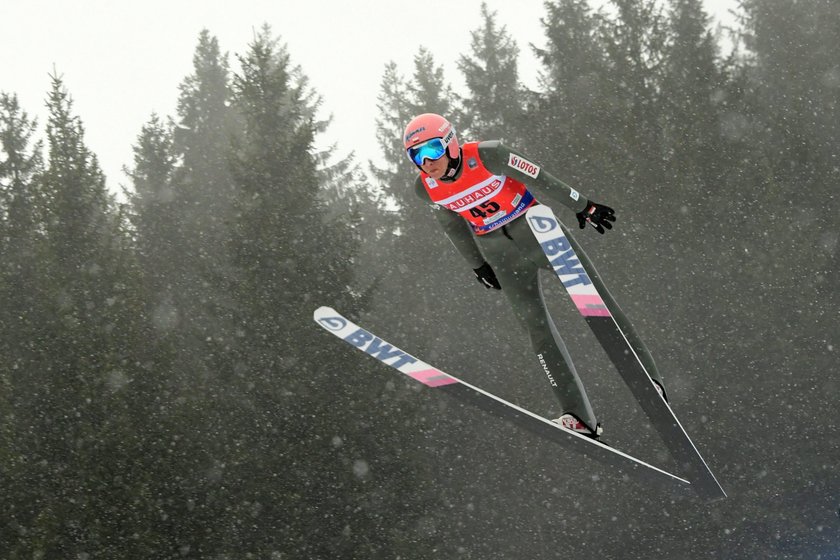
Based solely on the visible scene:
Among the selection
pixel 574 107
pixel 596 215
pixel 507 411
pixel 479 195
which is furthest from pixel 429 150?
pixel 574 107

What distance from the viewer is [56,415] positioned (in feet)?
38.2

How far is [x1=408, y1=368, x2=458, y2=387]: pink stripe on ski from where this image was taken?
5.72 meters

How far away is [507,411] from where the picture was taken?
543 centimetres

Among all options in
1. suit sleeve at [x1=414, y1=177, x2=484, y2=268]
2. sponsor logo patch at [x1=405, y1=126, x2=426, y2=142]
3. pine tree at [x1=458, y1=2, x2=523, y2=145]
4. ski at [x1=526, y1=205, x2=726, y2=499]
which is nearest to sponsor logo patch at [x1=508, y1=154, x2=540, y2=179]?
ski at [x1=526, y1=205, x2=726, y2=499]

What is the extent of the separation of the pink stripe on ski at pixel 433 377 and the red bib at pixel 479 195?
1113 mm

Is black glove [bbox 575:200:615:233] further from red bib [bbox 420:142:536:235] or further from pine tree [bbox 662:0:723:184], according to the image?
pine tree [bbox 662:0:723:184]

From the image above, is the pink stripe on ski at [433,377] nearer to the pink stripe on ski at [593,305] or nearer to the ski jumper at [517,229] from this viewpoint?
the ski jumper at [517,229]

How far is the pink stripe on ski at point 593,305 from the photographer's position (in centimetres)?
487

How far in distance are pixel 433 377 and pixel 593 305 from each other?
1469 millimetres

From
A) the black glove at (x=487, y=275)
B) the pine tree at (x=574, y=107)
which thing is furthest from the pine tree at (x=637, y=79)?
the black glove at (x=487, y=275)

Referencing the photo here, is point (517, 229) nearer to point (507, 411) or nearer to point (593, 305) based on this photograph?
point (593, 305)

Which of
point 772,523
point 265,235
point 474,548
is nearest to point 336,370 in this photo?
point 265,235

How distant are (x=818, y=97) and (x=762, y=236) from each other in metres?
5.72

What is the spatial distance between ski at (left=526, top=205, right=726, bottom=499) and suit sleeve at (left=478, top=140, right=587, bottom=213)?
240 mm
